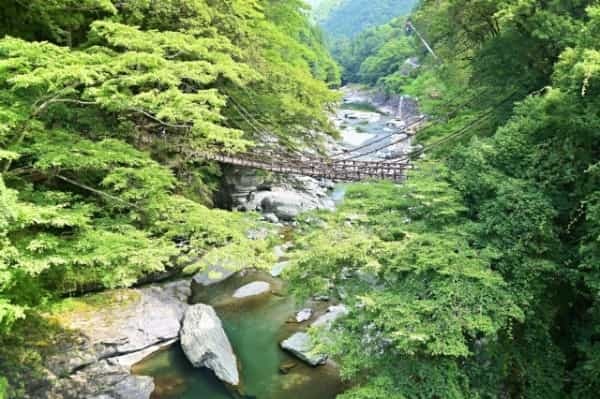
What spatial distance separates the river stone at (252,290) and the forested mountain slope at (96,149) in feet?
7.90

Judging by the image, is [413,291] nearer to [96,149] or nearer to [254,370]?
[254,370]

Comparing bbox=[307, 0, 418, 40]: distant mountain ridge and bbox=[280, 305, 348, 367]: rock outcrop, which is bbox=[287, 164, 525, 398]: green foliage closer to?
bbox=[280, 305, 348, 367]: rock outcrop

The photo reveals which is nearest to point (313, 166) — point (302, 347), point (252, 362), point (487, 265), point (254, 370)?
point (302, 347)

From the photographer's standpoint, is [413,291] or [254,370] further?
[254,370]

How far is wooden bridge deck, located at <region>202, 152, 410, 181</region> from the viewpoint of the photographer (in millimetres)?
8766

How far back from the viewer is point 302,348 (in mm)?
6102

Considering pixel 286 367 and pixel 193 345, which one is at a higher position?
pixel 193 345

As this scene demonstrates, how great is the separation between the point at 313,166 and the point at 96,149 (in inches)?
197

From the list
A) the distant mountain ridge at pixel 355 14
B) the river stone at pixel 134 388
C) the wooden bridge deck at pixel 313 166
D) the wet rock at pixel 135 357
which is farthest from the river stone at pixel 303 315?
the distant mountain ridge at pixel 355 14

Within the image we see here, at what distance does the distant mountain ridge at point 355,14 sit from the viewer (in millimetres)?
63094

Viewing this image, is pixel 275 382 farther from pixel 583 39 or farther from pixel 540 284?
pixel 583 39

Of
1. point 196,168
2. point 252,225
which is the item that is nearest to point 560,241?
point 252,225

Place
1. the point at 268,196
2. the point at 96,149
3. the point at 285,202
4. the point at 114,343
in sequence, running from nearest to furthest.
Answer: the point at 96,149 → the point at 114,343 → the point at 285,202 → the point at 268,196

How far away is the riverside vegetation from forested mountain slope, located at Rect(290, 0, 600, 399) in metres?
0.02
